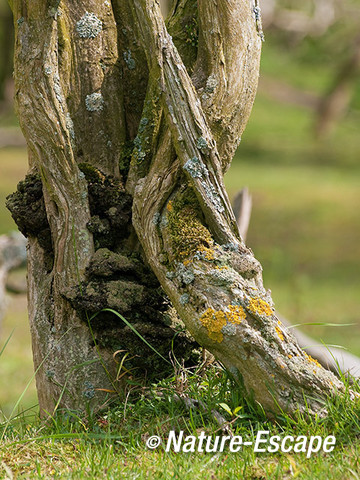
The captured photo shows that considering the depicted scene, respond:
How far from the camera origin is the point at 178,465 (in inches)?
102

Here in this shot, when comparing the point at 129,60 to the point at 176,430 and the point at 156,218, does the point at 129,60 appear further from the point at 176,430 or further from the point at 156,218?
the point at 176,430

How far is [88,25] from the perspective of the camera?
342cm

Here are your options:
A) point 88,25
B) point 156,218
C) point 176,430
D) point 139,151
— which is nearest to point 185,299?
point 156,218

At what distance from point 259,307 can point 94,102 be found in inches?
57.6

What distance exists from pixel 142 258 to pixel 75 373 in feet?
2.35

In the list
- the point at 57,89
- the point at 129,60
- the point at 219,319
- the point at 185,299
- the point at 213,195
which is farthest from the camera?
the point at 129,60

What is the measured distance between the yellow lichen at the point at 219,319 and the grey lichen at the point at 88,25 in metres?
1.67

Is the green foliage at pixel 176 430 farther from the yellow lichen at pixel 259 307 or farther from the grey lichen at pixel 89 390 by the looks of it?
the yellow lichen at pixel 259 307

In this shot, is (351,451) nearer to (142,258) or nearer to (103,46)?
(142,258)

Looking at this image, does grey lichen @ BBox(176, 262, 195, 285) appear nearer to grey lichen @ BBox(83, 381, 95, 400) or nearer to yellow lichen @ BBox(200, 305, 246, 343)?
yellow lichen @ BBox(200, 305, 246, 343)

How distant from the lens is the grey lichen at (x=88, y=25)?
11.2 feet

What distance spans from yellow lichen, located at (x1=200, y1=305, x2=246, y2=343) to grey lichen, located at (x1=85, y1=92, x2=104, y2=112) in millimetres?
1333

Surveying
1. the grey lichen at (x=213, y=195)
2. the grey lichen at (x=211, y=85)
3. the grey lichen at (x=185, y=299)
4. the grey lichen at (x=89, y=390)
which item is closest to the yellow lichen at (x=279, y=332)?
the grey lichen at (x=185, y=299)

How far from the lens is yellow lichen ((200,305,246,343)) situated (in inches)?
115
